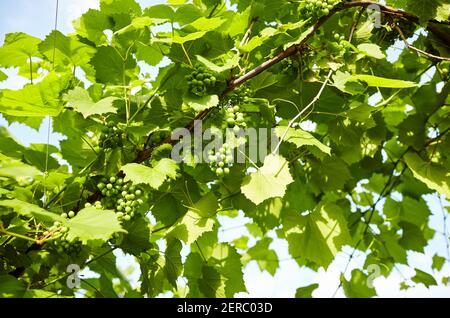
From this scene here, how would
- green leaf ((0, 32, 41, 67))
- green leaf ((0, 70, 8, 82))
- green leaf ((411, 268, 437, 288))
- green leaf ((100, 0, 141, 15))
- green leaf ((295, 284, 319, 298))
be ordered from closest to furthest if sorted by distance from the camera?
green leaf ((100, 0, 141, 15)) < green leaf ((0, 32, 41, 67)) < green leaf ((0, 70, 8, 82)) < green leaf ((411, 268, 437, 288)) < green leaf ((295, 284, 319, 298))

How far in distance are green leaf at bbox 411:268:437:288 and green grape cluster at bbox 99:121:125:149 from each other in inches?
89.1

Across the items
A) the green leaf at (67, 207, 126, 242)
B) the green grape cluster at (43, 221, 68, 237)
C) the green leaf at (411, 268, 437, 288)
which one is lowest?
the green leaf at (67, 207, 126, 242)

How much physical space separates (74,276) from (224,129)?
2.96ft

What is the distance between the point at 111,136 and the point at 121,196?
0.24 metres

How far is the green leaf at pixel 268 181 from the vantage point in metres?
1.62

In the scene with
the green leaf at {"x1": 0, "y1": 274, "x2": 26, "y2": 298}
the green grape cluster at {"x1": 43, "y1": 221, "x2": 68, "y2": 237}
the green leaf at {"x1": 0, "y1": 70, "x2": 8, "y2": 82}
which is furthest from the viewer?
the green leaf at {"x1": 0, "y1": 70, "x2": 8, "y2": 82}

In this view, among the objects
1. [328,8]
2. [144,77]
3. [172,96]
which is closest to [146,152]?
[172,96]

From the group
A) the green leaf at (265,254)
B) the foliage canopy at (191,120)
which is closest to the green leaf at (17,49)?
the foliage canopy at (191,120)

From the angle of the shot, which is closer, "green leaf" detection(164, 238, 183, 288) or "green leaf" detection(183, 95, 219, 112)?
"green leaf" detection(183, 95, 219, 112)

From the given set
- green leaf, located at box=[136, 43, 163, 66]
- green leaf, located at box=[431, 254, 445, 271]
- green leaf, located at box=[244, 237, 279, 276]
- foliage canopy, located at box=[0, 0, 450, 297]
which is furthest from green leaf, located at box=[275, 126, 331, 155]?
green leaf, located at box=[431, 254, 445, 271]

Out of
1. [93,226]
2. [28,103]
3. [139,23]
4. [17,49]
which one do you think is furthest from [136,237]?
[17,49]

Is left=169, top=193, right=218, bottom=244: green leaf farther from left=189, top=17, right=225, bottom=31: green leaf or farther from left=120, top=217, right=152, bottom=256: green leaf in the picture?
left=189, top=17, right=225, bottom=31: green leaf

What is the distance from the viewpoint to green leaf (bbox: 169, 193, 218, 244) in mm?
1666
